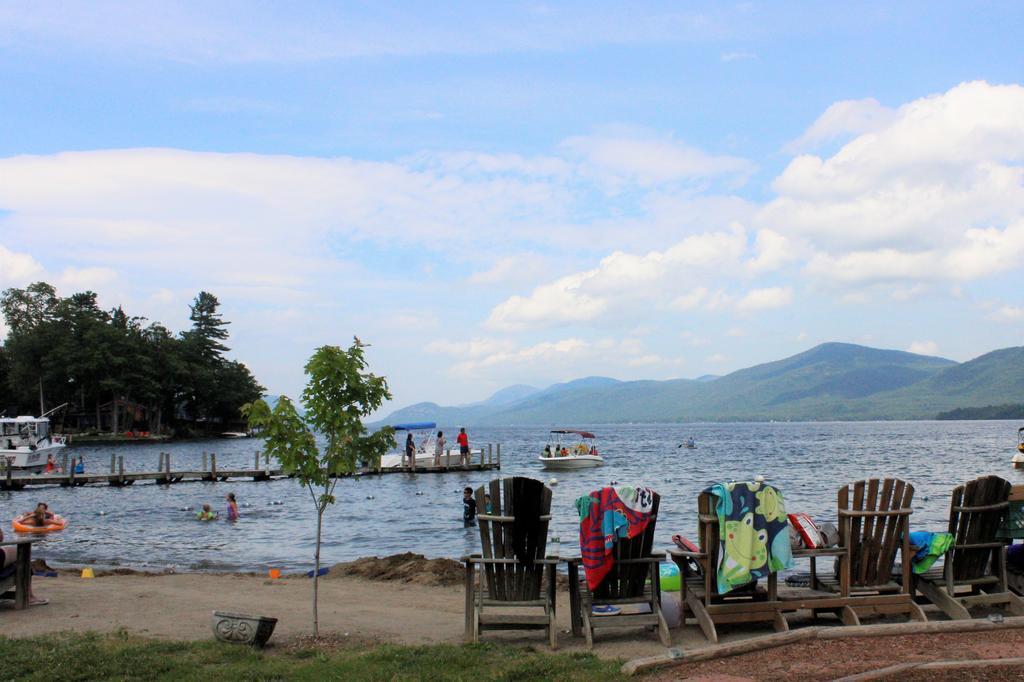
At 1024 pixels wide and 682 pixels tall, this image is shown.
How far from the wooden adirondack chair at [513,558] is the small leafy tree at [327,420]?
59.2 inches

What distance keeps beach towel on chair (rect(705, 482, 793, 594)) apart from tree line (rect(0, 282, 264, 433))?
98.2 metres

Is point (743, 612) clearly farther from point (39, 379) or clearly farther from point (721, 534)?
point (39, 379)

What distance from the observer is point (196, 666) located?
7965 millimetres

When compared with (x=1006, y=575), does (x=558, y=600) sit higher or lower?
lower

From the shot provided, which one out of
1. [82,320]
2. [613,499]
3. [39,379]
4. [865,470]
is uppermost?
[82,320]

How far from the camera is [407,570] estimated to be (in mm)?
16047

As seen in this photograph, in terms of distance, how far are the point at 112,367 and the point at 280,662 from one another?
99403 mm

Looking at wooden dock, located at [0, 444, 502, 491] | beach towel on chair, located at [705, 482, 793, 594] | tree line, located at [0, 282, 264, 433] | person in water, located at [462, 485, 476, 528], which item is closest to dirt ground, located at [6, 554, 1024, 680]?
beach towel on chair, located at [705, 482, 793, 594]

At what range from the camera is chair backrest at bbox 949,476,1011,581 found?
9.39 metres

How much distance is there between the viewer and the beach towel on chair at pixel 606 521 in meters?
8.70

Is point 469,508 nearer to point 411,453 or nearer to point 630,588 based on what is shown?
point 630,588

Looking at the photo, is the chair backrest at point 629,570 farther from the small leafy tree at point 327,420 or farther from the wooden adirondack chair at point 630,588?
the small leafy tree at point 327,420

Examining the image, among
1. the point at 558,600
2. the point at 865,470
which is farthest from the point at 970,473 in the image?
the point at 558,600

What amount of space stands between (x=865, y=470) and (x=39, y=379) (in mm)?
86298
